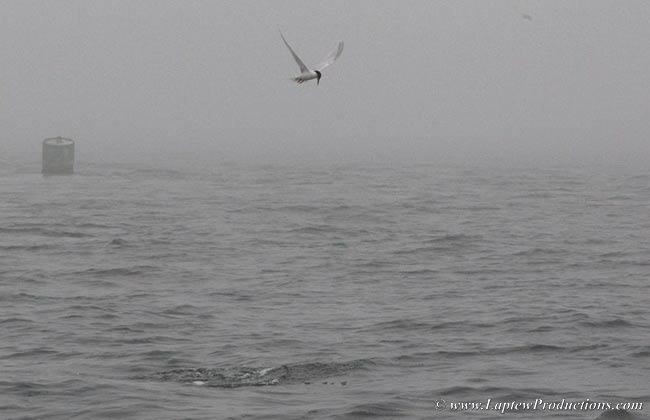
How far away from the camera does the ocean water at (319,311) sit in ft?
76.9

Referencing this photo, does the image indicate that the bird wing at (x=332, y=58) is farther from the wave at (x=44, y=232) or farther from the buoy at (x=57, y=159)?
the buoy at (x=57, y=159)

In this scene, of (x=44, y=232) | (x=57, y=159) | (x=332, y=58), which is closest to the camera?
(x=332, y=58)

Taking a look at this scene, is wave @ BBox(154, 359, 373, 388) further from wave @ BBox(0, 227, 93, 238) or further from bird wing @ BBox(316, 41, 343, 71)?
wave @ BBox(0, 227, 93, 238)

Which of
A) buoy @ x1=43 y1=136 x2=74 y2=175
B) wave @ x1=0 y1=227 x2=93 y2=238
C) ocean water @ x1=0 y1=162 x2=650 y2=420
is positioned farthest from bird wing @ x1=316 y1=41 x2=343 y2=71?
buoy @ x1=43 y1=136 x2=74 y2=175

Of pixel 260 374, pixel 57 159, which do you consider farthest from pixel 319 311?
pixel 57 159

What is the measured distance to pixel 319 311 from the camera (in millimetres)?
33125

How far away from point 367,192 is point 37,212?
2641cm

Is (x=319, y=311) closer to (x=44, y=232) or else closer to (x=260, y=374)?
(x=260, y=374)

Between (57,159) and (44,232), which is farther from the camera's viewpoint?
(57,159)

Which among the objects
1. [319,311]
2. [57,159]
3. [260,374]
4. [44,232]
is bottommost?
[44,232]

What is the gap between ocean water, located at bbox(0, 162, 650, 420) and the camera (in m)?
23.5

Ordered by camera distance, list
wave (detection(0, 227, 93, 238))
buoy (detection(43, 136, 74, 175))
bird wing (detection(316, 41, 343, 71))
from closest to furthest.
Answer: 1. bird wing (detection(316, 41, 343, 71))
2. wave (detection(0, 227, 93, 238))
3. buoy (detection(43, 136, 74, 175))

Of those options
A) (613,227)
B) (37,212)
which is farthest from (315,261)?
(37,212)

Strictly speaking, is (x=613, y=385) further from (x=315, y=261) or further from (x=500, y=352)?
(x=315, y=261)
